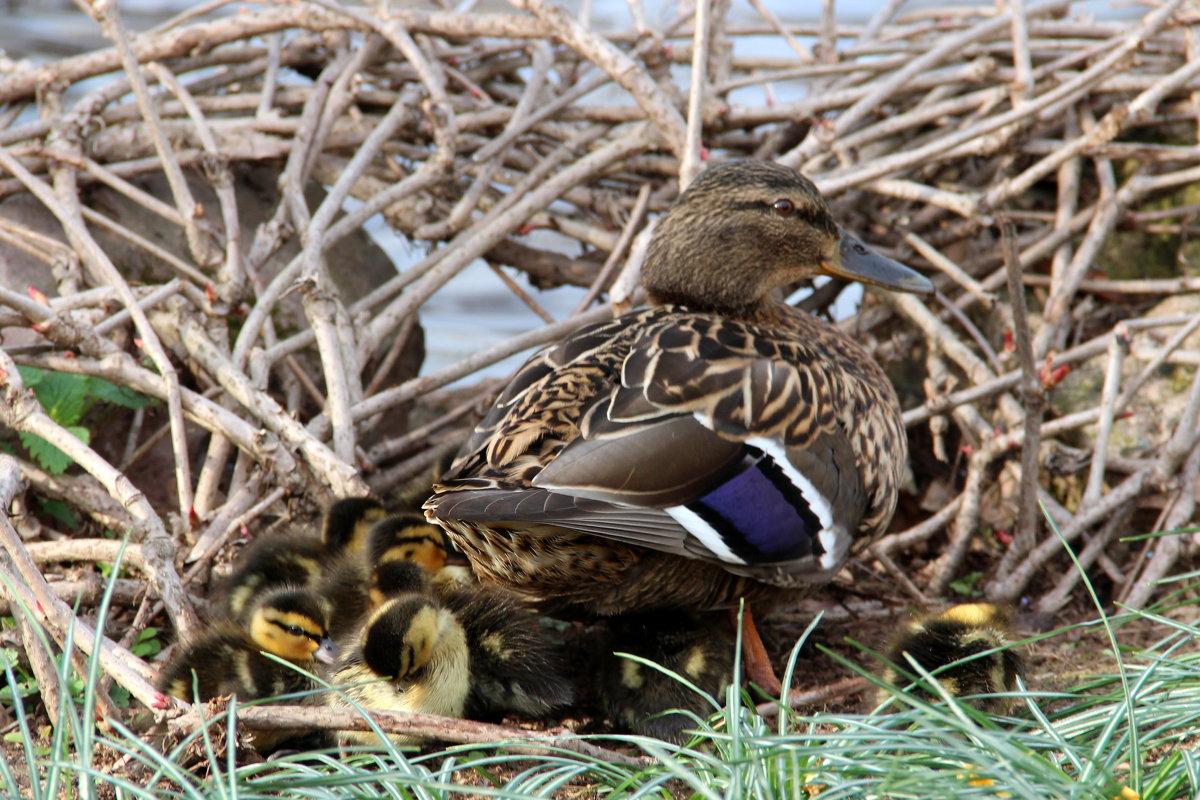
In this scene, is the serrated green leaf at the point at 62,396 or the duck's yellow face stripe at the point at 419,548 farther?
the serrated green leaf at the point at 62,396

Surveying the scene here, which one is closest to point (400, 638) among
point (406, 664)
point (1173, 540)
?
point (406, 664)

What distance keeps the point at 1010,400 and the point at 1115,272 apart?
825 mm

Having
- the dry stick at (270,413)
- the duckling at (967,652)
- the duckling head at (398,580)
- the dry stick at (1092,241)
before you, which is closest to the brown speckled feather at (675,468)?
the duckling head at (398,580)

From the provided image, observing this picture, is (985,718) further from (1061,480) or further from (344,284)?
(344,284)

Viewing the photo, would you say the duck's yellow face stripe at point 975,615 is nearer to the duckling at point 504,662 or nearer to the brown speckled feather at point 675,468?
the brown speckled feather at point 675,468

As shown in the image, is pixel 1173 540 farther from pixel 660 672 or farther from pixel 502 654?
pixel 502 654

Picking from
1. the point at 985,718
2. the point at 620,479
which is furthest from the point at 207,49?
the point at 985,718

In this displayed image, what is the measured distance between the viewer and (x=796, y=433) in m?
2.46

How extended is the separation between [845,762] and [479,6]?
16.5ft

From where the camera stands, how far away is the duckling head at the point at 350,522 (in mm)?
2814

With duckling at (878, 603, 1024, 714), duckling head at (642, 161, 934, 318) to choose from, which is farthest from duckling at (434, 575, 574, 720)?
duckling head at (642, 161, 934, 318)

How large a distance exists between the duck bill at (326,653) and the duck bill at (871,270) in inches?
63.1

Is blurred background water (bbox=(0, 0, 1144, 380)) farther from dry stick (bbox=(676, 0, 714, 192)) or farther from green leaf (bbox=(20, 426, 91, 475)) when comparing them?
green leaf (bbox=(20, 426, 91, 475))

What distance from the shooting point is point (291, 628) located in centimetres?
242
